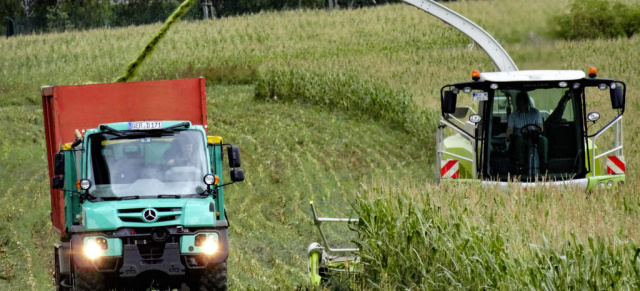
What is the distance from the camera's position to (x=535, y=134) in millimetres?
12484

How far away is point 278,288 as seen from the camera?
10.6 m

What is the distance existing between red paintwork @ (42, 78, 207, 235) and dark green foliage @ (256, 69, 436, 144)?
12.2 m

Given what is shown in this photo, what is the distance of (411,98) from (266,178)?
7.64m

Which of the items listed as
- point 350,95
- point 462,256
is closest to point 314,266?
point 462,256

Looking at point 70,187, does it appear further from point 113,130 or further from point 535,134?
point 535,134

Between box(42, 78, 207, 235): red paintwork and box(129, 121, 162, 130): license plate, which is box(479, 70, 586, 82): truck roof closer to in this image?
box(42, 78, 207, 235): red paintwork

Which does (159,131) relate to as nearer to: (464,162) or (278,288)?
(278,288)

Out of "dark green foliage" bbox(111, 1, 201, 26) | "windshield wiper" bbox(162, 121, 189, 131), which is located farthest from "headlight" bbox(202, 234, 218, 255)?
"dark green foliage" bbox(111, 1, 201, 26)

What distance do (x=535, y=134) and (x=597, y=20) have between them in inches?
356

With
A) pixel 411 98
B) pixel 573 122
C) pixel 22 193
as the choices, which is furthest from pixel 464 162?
pixel 411 98

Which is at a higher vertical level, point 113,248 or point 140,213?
point 140,213

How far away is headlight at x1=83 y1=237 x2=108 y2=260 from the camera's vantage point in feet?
32.4

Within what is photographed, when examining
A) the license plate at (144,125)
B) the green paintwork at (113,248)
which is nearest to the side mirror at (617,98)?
the license plate at (144,125)

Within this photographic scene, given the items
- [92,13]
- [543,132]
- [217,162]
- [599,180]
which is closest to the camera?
→ [217,162]
